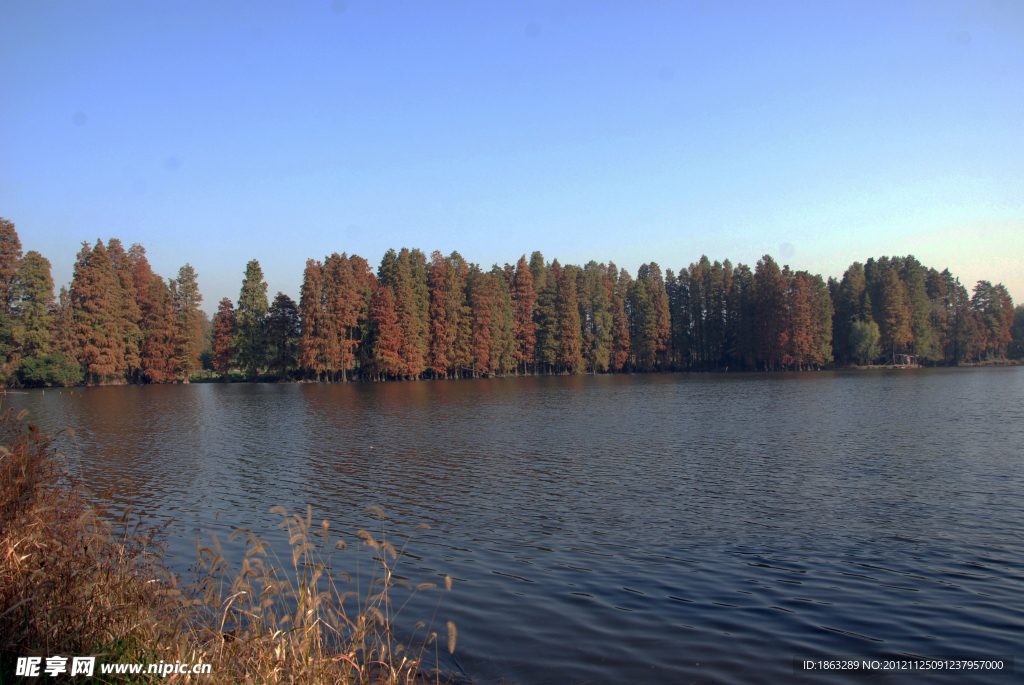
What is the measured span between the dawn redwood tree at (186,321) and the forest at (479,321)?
199 mm

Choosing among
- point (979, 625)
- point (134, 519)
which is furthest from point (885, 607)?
point (134, 519)

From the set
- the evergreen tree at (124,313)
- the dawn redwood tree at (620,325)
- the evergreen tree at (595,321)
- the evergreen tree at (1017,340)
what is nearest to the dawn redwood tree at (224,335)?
the evergreen tree at (124,313)

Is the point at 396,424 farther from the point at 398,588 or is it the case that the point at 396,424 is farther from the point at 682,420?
the point at 398,588

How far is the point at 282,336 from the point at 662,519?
79.2 meters

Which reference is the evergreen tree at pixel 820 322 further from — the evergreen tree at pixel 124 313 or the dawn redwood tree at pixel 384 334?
the evergreen tree at pixel 124 313

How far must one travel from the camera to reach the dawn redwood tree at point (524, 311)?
326 ft

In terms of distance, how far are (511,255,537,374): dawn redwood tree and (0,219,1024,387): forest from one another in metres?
0.25

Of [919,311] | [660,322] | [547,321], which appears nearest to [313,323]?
[547,321]

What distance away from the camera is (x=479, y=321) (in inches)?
3583

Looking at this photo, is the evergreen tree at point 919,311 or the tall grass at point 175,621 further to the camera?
the evergreen tree at point 919,311

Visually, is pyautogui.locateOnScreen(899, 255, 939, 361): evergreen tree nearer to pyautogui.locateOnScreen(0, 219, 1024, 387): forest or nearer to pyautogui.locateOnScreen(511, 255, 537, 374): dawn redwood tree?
pyautogui.locateOnScreen(0, 219, 1024, 387): forest

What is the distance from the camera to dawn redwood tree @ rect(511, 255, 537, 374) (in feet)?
326

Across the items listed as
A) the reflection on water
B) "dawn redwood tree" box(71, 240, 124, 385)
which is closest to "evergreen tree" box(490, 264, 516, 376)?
"dawn redwood tree" box(71, 240, 124, 385)

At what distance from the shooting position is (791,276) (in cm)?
9756
